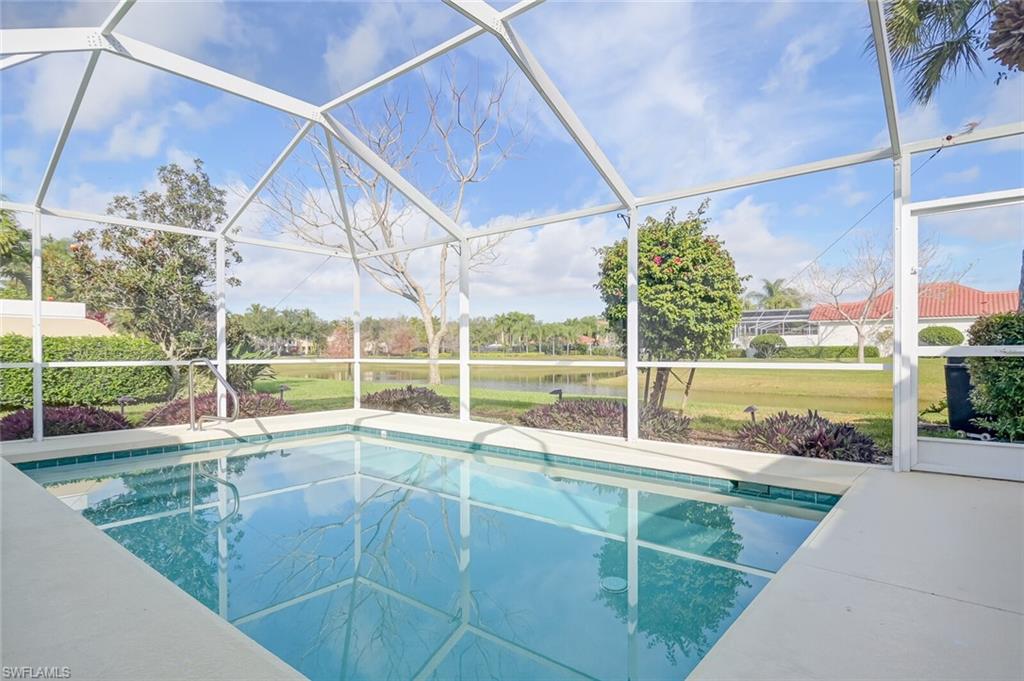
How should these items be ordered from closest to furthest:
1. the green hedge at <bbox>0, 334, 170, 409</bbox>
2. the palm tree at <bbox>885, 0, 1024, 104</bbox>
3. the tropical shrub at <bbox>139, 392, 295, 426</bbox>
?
the palm tree at <bbox>885, 0, 1024, 104</bbox>
the green hedge at <bbox>0, 334, 170, 409</bbox>
the tropical shrub at <bbox>139, 392, 295, 426</bbox>

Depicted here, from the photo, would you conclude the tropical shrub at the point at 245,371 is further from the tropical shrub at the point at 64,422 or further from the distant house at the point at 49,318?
the distant house at the point at 49,318

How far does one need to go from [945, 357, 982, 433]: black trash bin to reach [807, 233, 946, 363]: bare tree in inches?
24.9

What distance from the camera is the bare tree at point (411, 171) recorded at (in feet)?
35.0

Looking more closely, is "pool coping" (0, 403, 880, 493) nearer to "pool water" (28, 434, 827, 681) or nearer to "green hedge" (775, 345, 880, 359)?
"pool water" (28, 434, 827, 681)

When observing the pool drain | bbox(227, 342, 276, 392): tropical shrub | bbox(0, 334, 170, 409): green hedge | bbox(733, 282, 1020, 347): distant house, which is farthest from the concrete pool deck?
bbox(227, 342, 276, 392): tropical shrub

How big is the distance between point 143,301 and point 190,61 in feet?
14.6

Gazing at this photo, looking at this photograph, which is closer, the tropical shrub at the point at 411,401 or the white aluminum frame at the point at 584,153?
the white aluminum frame at the point at 584,153

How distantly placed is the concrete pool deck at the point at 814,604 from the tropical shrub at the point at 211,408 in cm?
402

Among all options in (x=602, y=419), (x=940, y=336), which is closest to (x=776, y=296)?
(x=940, y=336)

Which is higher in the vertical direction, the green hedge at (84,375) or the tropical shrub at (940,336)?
the tropical shrub at (940,336)

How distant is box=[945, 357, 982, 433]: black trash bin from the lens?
15.0ft

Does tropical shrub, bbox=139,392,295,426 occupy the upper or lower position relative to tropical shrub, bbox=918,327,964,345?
lower

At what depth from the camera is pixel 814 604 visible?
A: 7.73ft

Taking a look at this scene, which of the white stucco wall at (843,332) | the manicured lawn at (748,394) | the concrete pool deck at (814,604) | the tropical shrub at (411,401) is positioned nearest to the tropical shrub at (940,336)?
the white stucco wall at (843,332)
